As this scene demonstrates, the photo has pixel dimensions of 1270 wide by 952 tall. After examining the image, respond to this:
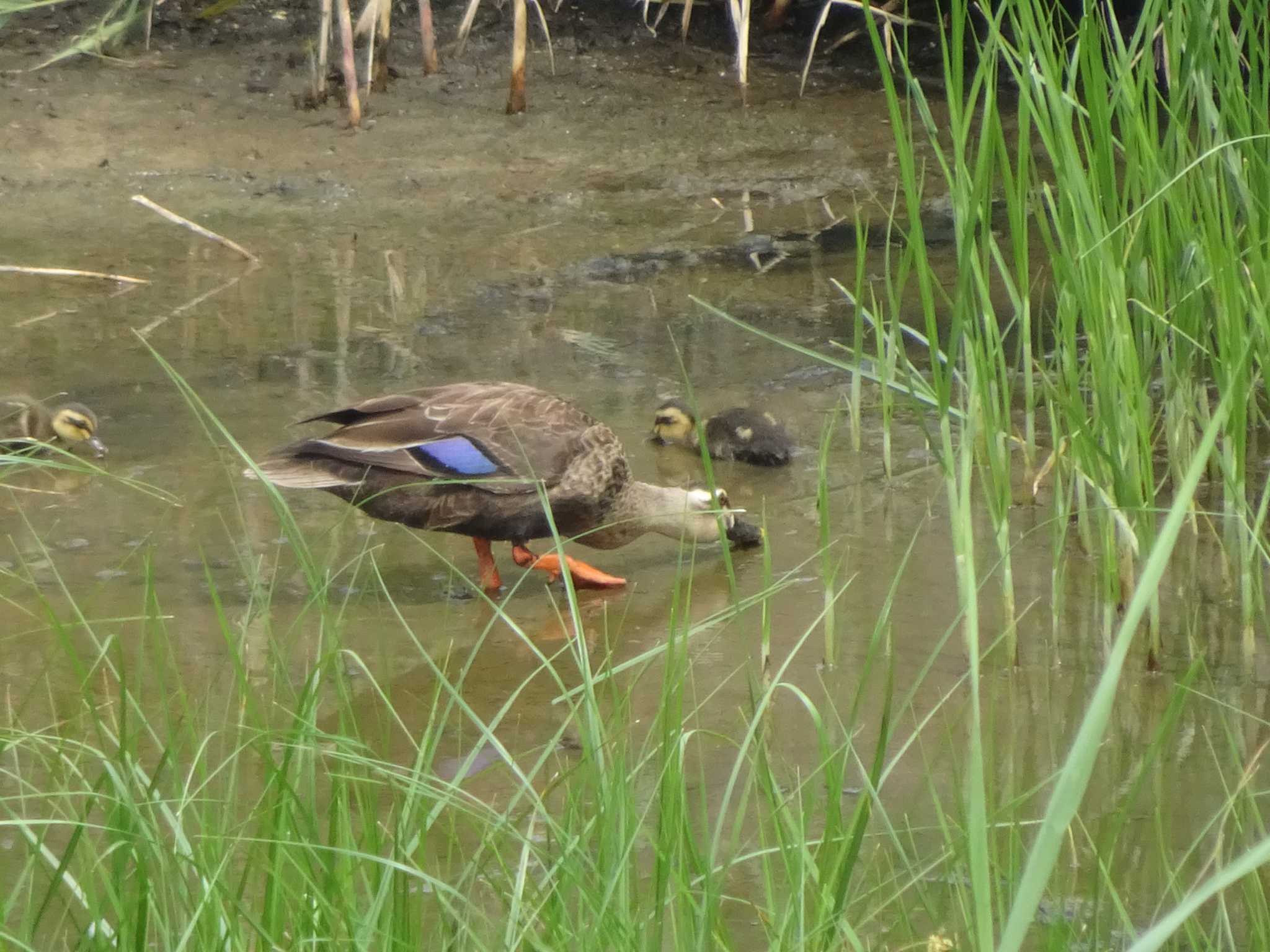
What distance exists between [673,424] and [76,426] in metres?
1.71

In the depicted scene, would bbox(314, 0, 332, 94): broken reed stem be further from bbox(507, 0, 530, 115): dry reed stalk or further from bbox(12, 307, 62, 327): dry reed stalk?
bbox(12, 307, 62, 327): dry reed stalk

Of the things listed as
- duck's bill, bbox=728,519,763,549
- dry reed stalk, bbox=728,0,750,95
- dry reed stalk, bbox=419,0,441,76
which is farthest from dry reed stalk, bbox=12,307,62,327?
dry reed stalk, bbox=728,0,750,95

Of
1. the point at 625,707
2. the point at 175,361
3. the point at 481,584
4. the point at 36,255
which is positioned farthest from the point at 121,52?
the point at 625,707

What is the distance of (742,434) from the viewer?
197 inches

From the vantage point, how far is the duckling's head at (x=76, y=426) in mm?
4773

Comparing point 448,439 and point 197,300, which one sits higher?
point 448,439

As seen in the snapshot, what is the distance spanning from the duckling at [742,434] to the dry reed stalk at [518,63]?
10.5 ft

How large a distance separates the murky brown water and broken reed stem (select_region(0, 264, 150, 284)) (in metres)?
0.06

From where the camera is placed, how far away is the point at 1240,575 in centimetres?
342

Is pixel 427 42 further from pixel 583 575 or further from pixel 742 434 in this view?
pixel 583 575

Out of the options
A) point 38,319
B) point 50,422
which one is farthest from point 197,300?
point 50,422

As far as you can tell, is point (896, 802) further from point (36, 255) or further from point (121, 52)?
point (121, 52)

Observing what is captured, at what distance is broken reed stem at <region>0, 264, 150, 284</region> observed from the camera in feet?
20.0

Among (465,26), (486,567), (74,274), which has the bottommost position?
(486,567)
